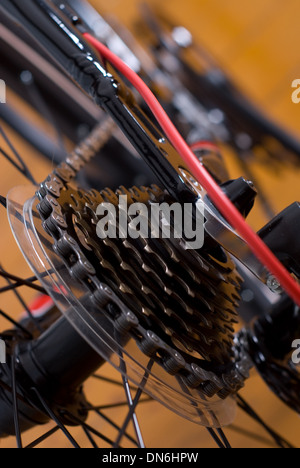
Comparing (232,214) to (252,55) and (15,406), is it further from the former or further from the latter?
(252,55)

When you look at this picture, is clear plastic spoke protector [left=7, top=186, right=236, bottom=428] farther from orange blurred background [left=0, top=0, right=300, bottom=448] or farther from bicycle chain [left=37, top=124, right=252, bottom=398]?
orange blurred background [left=0, top=0, right=300, bottom=448]

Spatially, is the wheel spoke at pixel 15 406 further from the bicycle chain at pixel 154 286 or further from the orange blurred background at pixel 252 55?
the orange blurred background at pixel 252 55

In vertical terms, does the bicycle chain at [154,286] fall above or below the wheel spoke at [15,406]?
above

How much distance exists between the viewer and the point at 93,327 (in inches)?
12.8

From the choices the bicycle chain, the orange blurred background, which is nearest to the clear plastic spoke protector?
the bicycle chain

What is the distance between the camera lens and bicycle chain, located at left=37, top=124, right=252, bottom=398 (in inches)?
12.7

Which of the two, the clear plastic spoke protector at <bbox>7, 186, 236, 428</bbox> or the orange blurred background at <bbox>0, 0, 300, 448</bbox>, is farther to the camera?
the orange blurred background at <bbox>0, 0, 300, 448</bbox>

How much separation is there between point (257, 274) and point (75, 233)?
0.36 feet

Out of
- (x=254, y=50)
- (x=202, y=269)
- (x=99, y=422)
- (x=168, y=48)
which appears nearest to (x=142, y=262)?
(x=202, y=269)

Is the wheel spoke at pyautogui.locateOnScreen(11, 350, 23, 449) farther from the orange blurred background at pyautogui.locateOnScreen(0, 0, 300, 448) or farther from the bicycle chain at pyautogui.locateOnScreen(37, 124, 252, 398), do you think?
the orange blurred background at pyautogui.locateOnScreen(0, 0, 300, 448)

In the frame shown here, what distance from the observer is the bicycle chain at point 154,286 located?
322 mm

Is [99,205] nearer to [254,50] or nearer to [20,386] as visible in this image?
[20,386]

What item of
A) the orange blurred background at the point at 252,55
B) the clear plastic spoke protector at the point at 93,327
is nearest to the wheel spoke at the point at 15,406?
the clear plastic spoke protector at the point at 93,327

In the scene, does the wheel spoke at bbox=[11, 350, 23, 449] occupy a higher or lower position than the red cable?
lower
